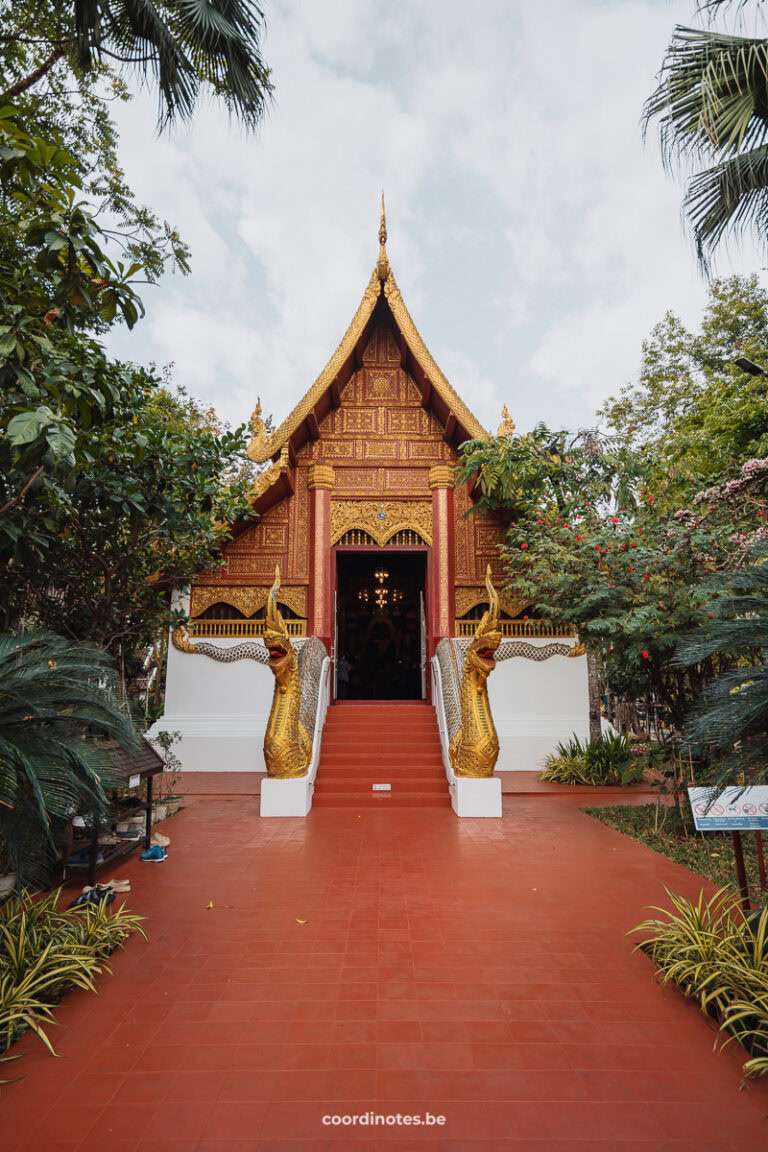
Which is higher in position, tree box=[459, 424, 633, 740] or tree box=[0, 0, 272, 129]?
tree box=[0, 0, 272, 129]

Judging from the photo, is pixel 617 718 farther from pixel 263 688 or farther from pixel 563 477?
pixel 263 688

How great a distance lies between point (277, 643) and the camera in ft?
19.3

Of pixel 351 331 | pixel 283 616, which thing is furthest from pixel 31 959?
pixel 351 331

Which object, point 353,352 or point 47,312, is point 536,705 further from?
point 47,312

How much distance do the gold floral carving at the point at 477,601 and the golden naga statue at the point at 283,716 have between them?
3.22 meters

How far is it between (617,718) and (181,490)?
11.0 meters

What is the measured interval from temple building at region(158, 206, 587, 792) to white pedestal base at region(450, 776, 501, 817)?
2456mm

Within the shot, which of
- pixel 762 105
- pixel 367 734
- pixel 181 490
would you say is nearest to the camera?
pixel 762 105

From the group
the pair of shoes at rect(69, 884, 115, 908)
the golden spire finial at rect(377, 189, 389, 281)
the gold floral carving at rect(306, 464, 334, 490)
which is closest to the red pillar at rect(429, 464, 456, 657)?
the gold floral carving at rect(306, 464, 334, 490)

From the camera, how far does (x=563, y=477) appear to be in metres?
7.75

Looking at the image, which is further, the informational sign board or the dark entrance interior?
the dark entrance interior

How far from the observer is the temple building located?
26.8 ft

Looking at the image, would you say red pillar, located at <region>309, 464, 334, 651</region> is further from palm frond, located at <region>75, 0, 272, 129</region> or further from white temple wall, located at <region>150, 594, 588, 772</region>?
palm frond, located at <region>75, 0, 272, 129</region>
